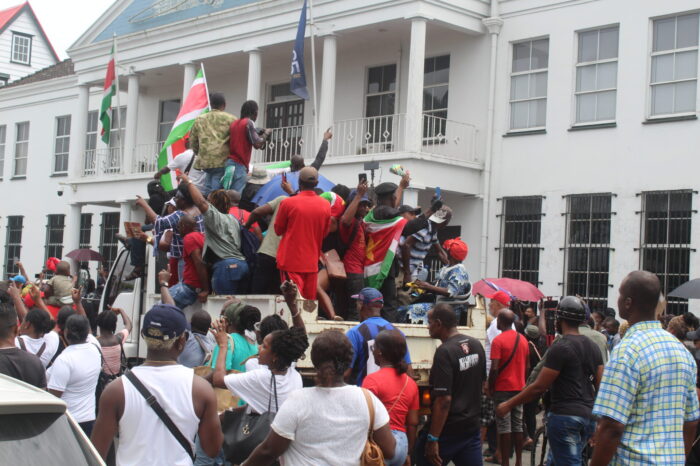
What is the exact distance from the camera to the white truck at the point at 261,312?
7.99 metres

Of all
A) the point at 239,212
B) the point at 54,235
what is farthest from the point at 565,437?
the point at 54,235

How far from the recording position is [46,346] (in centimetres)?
807

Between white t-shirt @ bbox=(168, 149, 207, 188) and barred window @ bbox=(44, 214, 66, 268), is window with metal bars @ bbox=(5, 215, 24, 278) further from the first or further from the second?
white t-shirt @ bbox=(168, 149, 207, 188)

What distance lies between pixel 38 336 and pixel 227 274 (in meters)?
1.76

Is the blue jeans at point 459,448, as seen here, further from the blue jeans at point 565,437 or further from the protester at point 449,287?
the protester at point 449,287

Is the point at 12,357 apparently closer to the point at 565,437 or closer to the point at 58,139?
the point at 565,437

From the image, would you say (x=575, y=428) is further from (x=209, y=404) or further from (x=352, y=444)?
(x=209, y=404)

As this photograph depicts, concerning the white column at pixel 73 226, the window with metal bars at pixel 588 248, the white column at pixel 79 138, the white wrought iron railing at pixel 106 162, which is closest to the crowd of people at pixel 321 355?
the window with metal bars at pixel 588 248

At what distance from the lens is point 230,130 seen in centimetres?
1073

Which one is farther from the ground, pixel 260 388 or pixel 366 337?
pixel 366 337

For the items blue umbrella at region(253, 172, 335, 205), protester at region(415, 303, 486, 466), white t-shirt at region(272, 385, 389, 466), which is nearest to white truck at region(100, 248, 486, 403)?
protester at region(415, 303, 486, 466)

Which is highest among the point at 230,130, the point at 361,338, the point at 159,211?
the point at 230,130

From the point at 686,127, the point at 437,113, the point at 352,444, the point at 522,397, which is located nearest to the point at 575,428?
the point at 522,397

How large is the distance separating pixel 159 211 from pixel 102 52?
16.0m
